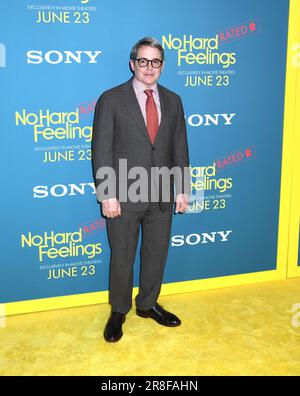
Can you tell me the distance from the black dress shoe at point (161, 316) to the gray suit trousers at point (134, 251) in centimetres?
4

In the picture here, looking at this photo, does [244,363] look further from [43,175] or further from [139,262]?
[43,175]

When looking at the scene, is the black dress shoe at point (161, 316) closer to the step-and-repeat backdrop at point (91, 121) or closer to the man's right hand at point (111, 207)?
the step-and-repeat backdrop at point (91, 121)

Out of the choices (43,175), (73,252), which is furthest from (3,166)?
(73,252)

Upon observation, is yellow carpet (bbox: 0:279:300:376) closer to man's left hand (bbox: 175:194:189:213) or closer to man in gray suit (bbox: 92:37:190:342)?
man in gray suit (bbox: 92:37:190:342)

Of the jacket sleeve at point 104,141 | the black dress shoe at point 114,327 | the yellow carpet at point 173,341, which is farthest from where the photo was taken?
the black dress shoe at point 114,327

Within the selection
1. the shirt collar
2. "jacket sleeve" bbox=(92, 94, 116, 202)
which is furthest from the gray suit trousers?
the shirt collar

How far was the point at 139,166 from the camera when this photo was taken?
2.74 m

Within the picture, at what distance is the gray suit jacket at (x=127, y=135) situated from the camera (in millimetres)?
2668

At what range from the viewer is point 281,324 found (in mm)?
3041

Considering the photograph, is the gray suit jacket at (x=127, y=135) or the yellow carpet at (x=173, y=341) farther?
the gray suit jacket at (x=127, y=135)

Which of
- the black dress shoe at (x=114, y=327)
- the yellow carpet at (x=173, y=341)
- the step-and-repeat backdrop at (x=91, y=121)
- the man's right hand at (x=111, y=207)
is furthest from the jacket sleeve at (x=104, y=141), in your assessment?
the yellow carpet at (x=173, y=341)

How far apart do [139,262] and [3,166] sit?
3.85ft

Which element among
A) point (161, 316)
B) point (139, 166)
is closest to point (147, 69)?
point (139, 166)

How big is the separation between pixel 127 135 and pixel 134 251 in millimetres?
740
